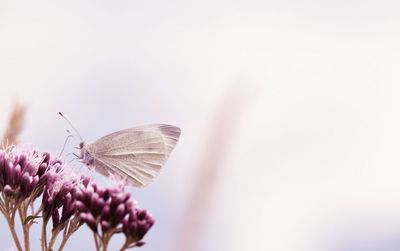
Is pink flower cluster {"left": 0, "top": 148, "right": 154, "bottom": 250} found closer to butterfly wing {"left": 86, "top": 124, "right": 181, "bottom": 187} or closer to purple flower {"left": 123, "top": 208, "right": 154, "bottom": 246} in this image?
purple flower {"left": 123, "top": 208, "right": 154, "bottom": 246}

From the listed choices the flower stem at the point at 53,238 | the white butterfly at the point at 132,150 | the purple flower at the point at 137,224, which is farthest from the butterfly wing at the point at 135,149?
the purple flower at the point at 137,224

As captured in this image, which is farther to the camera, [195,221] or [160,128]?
[160,128]

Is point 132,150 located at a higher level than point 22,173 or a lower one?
higher

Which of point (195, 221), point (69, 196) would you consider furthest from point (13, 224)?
point (195, 221)

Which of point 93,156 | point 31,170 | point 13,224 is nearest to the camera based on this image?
point 13,224

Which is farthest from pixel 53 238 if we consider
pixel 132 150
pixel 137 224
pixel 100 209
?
pixel 132 150

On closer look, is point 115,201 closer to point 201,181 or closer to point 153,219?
point 153,219

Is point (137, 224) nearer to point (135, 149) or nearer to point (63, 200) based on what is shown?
point (63, 200)

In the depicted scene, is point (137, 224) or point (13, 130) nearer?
point (137, 224)
